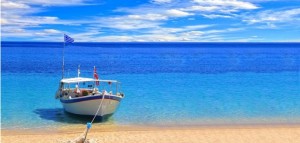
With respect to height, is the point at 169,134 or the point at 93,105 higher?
the point at 93,105

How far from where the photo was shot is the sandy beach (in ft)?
59.3

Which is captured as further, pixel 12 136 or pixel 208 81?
pixel 208 81

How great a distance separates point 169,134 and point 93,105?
5.10 meters

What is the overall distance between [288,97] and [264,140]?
48.3ft

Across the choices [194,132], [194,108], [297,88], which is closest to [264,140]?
[194,132]

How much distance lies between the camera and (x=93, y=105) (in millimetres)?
22281

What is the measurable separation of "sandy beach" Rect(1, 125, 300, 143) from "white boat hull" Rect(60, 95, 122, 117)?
4.46ft

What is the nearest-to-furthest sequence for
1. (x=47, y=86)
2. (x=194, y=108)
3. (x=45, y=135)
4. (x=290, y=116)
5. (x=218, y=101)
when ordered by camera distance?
(x=45, y=135) < (x=290, y=116) < (x=194, y=108) < (x=218, y=101) < (x=47, y=86)

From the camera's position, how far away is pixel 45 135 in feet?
63.5

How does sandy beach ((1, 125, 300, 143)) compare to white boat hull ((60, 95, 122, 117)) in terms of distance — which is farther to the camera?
white boat hull ((60, 95, 122, 117))

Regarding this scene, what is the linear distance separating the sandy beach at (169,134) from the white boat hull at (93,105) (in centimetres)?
136

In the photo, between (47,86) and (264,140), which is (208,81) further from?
(264,140)

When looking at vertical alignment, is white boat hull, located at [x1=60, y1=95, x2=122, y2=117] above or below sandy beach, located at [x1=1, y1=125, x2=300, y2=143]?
above

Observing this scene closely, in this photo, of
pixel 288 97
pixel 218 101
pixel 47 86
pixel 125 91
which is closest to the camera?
pixel 218 101
